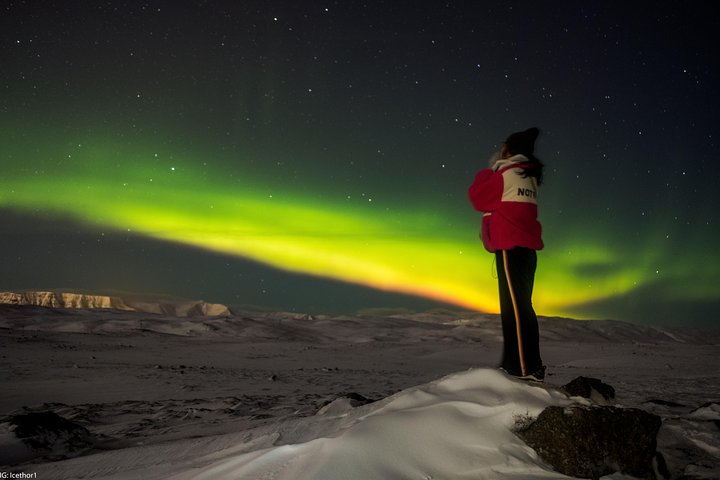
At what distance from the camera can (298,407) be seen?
161 inches

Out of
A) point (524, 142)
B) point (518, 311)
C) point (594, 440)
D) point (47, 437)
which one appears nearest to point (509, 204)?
point (524, 142)

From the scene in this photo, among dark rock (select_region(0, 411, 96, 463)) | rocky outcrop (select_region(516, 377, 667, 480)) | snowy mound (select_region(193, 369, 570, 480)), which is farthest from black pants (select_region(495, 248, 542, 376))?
dark rock (select_region(0, 411, 96, 463))

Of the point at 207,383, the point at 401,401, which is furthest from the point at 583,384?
the point at 207,383

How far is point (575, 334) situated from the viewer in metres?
21.8

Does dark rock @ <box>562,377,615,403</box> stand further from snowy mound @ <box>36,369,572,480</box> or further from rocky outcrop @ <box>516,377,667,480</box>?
rocky outcrop @ <box>516,377,667,480</box>

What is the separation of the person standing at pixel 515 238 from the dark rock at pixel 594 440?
0.90 metres

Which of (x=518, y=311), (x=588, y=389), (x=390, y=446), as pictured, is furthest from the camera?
(x=518, y=311)

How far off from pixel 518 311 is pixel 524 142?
1171mm

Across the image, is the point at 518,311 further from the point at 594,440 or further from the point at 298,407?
the point at 298,407

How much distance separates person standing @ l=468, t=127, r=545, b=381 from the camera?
9.09ft

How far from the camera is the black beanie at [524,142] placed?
302 cm

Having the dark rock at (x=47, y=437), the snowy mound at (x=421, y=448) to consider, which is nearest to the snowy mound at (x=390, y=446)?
the snowy mound at (x=421, y=448)

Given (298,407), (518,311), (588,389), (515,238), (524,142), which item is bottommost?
(298,407)

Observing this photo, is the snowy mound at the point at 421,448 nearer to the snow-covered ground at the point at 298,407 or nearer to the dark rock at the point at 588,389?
the snow-covered ground at the point at 298,407
